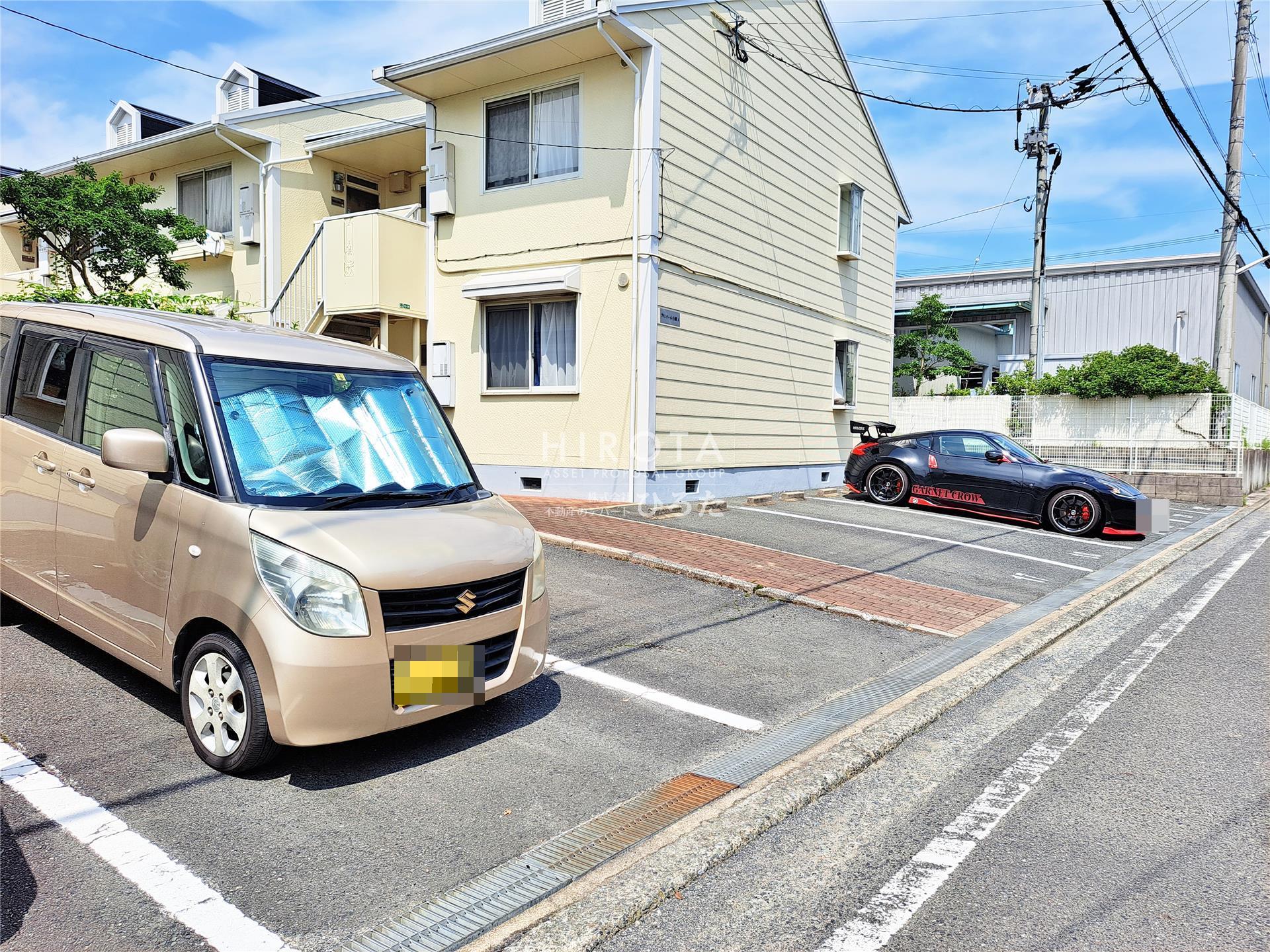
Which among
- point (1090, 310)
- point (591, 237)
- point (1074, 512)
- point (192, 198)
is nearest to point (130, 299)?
point (591, 237)

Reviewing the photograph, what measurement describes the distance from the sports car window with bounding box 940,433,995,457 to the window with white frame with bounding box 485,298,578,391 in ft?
19.4

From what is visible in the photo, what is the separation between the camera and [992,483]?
1248 centimetres

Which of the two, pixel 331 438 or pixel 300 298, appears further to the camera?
pixel 300 298

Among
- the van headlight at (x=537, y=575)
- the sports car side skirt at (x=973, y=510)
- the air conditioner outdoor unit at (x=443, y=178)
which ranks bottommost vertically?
the sports car side skirt at (x=973, y=510)

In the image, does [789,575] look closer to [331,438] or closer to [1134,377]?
[331,438]

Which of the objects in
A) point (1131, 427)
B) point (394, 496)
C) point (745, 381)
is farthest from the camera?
point (1131, 427)

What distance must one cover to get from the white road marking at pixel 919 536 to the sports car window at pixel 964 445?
254 centimetres

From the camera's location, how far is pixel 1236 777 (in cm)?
394

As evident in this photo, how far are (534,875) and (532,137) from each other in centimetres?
1119

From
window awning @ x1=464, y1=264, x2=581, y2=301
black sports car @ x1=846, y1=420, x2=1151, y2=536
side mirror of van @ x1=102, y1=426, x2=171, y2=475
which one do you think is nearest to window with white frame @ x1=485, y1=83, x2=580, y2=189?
A: window awning @ x1=464, y1=264, x2=581, y2=301

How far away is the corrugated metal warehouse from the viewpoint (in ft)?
113

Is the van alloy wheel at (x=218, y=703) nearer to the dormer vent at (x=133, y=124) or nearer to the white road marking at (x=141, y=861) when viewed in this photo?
the white road marking at (x=141, y=861)

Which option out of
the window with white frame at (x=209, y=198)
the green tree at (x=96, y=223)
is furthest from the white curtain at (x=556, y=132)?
the window with white frame at (x=209, y=198)

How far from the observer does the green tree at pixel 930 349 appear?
3172 centimetres
